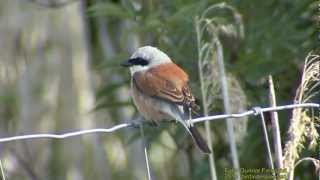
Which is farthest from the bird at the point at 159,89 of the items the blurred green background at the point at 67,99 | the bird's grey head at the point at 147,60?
the blurred green background at the point at 67,99

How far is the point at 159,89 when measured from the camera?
15.2ft

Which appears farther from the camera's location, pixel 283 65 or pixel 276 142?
pixel 283 65

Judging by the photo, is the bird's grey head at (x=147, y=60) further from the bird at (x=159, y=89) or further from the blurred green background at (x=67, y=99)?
the blurred green background at (x=67, y=99)

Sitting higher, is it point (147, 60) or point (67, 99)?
point (67, 99)

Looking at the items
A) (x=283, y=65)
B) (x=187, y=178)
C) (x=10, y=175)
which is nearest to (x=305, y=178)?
(x=283, y=65)

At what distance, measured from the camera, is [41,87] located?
7945 millimetres

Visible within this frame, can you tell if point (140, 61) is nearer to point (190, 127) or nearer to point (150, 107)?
point (150, 107)

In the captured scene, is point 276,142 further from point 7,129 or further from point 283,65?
point 7,129

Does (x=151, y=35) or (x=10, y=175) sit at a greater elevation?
(x=151, y=35)

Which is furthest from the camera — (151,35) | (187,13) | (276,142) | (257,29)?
(151,35)

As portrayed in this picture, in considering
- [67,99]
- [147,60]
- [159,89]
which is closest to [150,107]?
[159,89]

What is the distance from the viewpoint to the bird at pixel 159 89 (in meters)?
4.48

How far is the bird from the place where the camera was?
448 centimetres

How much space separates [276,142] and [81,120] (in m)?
4.38
